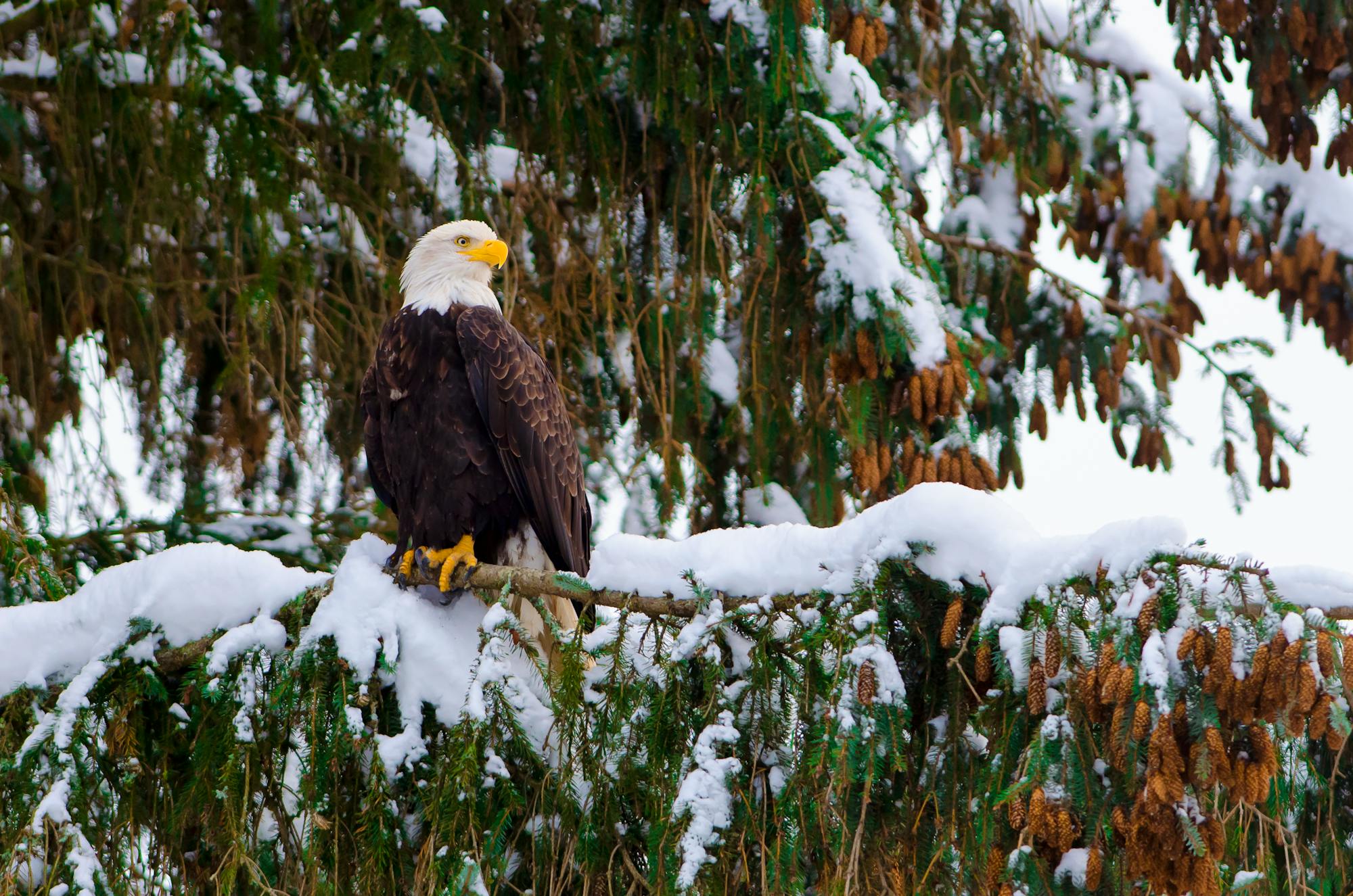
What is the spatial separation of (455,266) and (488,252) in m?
0.12

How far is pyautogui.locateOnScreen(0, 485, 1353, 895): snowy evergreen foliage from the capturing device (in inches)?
74.2

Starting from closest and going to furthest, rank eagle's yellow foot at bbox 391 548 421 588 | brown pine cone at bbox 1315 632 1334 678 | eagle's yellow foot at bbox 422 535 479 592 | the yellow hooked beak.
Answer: brown pine cone at bbox 1315 632 1334 678 → eagle's yellow foot at bbox 422 535 479 592 → eagle's yellow foot at bbox 391 548 421 588 → the yellow hooked beak

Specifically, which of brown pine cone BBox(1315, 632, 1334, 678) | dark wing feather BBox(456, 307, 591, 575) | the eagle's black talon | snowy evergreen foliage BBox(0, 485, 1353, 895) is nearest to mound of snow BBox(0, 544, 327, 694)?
snowy evergreen foliage BBox(0, 485, 1353, 895)

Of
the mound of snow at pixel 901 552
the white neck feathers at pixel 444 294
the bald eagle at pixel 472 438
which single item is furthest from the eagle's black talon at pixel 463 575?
the white neck feathers at pixel 444 294

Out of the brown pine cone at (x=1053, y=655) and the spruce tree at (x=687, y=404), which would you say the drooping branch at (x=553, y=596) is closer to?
the spruce tree at (x=687, y=404)

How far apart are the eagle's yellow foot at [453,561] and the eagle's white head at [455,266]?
78 cm

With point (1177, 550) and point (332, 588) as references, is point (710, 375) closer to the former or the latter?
point (332, 588)

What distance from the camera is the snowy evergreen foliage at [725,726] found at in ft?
6.19

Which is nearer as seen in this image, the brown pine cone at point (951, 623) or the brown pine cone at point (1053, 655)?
the brown pine cone at point (1053, 655)

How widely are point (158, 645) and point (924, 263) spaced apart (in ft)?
8.71

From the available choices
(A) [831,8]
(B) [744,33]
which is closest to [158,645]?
(B) [744,33]

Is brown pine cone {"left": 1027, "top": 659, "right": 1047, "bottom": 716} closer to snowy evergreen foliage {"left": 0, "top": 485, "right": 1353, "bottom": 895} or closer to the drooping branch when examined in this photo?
snowy evergreen foliage {"left": 0, "top": 485, "right": 1353, "bottom": 895}

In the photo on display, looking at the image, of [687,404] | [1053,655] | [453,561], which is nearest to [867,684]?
[1053,655]

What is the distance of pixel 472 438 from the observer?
4094 millimetres
